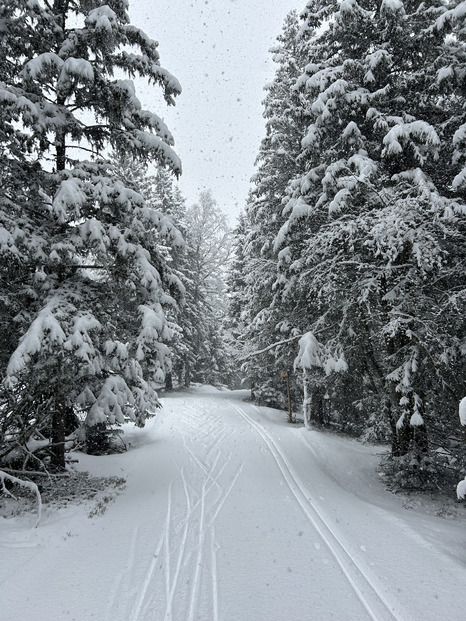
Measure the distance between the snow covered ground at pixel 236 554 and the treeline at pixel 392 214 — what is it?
8.84 feet

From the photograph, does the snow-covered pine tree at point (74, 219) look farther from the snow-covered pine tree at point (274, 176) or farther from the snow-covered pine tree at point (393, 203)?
the snow-covered pine tree at point (274, 176)

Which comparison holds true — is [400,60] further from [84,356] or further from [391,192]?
[84,356]

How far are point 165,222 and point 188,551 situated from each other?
23.4ft

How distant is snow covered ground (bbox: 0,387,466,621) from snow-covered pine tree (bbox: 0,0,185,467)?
229 centimetres

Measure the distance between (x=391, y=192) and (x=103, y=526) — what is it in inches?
390

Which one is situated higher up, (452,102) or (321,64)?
(321,64)

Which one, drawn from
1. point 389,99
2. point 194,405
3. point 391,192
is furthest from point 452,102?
point 194,405

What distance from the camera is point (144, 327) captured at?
333 inches

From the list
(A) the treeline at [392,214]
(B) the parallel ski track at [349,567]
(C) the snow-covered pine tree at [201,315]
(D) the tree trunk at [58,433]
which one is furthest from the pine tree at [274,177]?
(D) the tree trunk at [58,433]

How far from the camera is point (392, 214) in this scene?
842 centimetres

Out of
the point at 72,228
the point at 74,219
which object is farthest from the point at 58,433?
the point at 74,219

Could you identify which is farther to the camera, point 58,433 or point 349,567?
point 58,433

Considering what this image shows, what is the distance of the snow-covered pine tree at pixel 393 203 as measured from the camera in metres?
8.62

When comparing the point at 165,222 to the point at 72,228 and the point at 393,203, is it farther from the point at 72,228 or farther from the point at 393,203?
the point at 393,203
